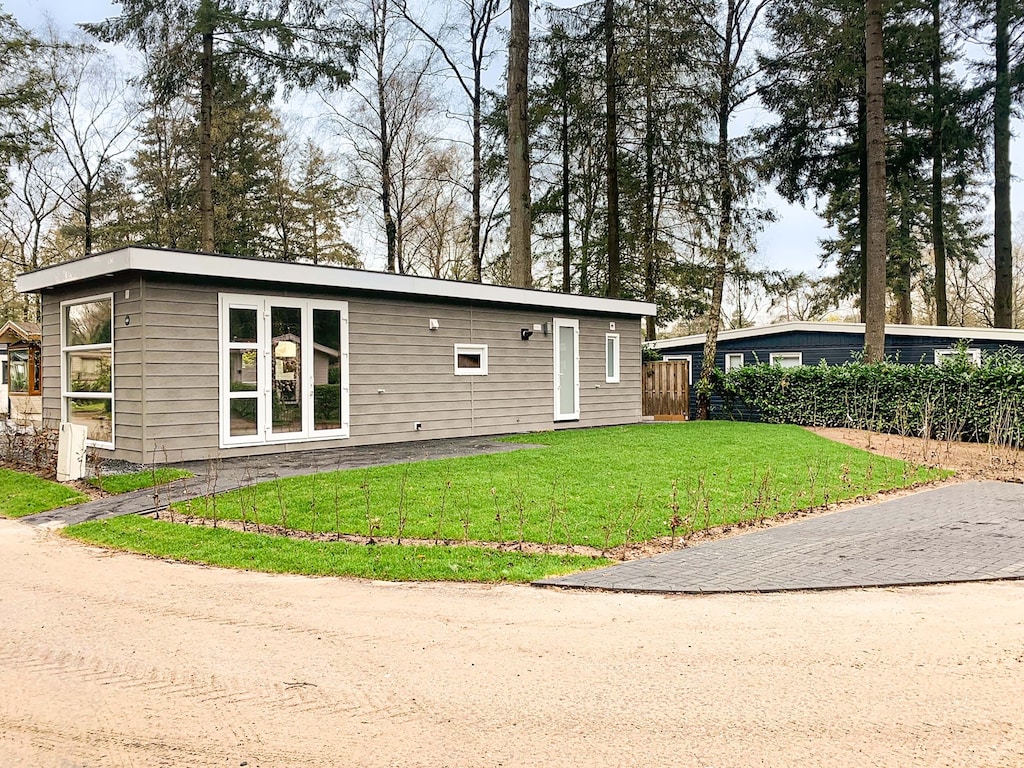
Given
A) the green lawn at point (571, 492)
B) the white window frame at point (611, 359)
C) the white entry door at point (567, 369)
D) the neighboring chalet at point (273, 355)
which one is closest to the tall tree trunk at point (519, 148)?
the white entry door at point (567, 369)

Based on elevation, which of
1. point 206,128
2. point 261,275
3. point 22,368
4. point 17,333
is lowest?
point 22,368

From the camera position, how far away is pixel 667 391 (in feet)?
61.1

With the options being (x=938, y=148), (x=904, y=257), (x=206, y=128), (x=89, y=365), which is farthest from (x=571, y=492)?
(x=904, y=257)

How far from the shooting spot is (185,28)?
52.5 ft

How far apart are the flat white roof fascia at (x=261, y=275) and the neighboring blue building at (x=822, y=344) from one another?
27.2ft

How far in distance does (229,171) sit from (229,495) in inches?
731

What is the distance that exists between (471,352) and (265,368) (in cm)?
395

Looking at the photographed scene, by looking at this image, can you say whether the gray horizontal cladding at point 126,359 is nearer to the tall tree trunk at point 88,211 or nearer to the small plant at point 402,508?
the small plant at point 402,508

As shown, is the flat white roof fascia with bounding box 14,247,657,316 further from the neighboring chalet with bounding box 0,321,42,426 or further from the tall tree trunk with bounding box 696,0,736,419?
the neighboring chalet with bounding box 0,321,42,426

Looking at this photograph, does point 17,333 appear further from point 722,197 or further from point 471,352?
point 722,197

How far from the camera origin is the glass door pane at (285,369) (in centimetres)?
1020

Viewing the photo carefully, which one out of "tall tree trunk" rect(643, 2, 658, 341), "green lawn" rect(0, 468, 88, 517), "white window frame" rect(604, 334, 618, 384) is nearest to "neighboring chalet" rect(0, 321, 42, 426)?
"green lawn" rect(0, 468, 88, 517)

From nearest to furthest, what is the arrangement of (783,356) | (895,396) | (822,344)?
(895,396)
(822,344)
(783,356)

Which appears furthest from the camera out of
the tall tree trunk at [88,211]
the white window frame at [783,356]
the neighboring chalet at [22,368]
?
the tall tree trunk at [88,211]
